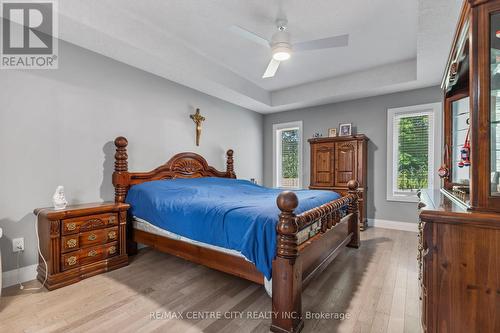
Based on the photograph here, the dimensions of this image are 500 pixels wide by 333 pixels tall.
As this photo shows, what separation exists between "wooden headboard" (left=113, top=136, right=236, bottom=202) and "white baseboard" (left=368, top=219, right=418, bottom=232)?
112 inches

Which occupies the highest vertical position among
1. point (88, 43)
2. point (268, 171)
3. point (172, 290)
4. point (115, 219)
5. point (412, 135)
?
point (88, 43)

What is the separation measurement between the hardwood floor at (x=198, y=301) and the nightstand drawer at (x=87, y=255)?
19cm

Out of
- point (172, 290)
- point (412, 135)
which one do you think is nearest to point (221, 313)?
point (172, 290)

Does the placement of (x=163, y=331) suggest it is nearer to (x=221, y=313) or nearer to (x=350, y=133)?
(x=221, y=313)

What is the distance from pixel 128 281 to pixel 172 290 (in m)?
0.52

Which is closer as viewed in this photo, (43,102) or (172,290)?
(172,290)

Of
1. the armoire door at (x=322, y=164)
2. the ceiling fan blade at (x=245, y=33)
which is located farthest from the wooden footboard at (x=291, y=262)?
the armoire door at (x=322, y=164)


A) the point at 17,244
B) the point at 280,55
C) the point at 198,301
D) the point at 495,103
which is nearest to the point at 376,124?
the point at 280,55

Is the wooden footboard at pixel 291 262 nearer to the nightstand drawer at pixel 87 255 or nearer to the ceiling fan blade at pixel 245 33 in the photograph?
the ceiling fan blade at pixel 245 33

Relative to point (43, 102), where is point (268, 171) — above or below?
below

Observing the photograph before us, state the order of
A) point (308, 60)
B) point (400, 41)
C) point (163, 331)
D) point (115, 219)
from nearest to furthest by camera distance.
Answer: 1. point (163, 331)
2. point (115, 219)
3. point (400, 41)
4. point (308, 60)

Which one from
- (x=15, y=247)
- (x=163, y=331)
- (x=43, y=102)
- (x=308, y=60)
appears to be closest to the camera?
(x=163, y=331)

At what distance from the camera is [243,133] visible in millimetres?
5473

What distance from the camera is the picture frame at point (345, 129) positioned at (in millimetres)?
4863
